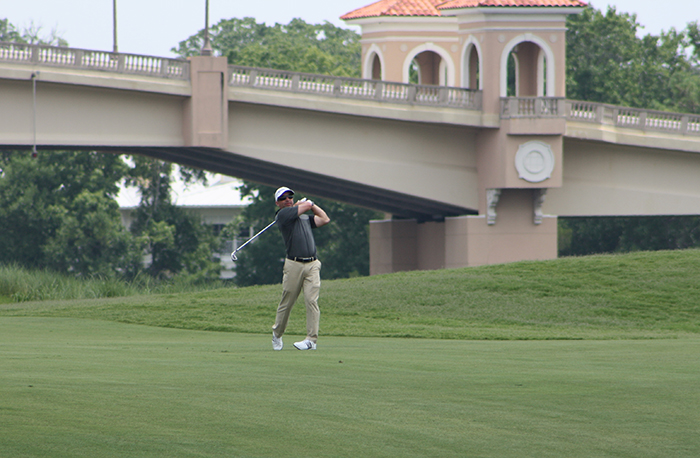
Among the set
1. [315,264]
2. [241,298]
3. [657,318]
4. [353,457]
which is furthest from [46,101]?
[353,457]

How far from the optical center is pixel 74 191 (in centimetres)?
6188

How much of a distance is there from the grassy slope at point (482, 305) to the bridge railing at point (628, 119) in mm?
10859

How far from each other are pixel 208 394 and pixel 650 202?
33.8m

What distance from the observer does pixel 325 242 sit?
66.8 metres

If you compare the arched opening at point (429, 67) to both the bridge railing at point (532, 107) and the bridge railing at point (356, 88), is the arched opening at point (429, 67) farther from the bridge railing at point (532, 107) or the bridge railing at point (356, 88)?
the bridge railing at point (532, 107)

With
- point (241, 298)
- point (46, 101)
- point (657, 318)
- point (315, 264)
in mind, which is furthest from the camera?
point (46, 101)

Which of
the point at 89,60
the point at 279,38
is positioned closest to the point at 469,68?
the point at 89,60

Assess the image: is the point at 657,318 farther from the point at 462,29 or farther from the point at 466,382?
the point at 462,29

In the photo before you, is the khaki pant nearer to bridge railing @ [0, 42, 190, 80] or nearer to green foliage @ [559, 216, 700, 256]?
bridge railing @ [0, 42, 190, 80]

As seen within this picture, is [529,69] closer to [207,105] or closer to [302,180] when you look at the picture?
[302,180]

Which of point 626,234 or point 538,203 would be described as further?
point 626,234

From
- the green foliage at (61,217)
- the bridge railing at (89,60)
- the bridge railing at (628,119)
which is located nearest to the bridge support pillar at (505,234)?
the bridge railing at (628,119)

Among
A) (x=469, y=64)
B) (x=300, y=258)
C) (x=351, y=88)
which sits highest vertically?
(x=469, y=64)

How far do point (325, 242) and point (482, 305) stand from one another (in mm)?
44391
